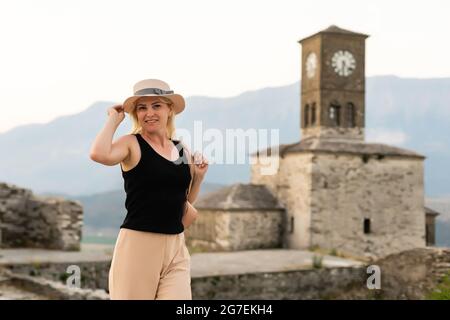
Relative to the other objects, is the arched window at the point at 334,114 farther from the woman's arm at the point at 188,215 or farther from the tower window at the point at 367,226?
the woman's arm at the point at 188,215

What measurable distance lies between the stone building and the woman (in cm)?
2126

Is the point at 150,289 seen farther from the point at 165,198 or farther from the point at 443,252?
the point at 443,252

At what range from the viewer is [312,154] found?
82.8 ft

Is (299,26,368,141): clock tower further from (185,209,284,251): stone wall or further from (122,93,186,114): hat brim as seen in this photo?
(122,93,186,114): hat brim

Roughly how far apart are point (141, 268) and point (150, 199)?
1.28 ft

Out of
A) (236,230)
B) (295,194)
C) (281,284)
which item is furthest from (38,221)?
(295,194)

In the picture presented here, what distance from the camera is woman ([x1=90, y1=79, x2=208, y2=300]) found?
10.9 feet

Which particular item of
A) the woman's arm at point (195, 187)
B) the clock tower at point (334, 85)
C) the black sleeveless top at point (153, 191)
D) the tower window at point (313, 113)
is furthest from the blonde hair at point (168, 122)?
the tower window at point (313, 113)

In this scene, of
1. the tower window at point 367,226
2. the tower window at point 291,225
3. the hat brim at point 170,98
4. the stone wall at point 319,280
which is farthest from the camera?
the tower window at point 367,226

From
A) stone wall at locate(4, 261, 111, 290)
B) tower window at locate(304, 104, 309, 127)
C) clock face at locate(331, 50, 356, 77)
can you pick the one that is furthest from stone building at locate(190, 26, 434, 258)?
stone wall at locate(4, 261, 111, 290)

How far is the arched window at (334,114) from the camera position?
95.3 feet

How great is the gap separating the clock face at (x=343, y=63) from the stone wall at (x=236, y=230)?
7.85 m

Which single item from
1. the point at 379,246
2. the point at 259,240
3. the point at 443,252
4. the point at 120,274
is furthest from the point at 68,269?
the point at 379,246

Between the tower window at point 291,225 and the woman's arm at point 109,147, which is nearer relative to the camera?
the woman's arm at point 109,147
